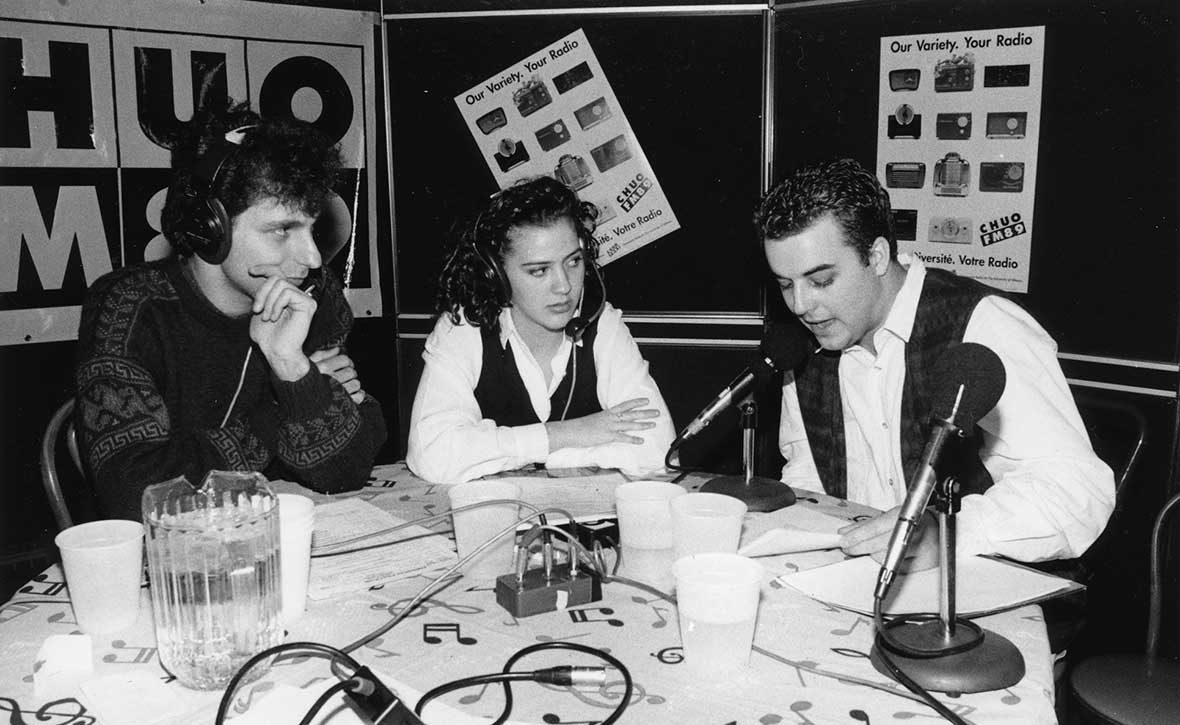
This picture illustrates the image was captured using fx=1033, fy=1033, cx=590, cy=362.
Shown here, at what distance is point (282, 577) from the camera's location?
1.44 meters

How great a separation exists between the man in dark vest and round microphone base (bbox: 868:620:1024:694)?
43 centimetres

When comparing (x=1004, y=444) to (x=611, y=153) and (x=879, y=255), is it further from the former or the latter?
(x=611, y=153)

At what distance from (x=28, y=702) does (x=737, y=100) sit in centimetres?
289

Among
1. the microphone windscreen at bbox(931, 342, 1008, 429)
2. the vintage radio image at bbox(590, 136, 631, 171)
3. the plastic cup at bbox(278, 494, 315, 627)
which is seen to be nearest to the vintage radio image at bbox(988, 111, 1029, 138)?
the vintage radio image at bbox(590, 136, 631, 171)

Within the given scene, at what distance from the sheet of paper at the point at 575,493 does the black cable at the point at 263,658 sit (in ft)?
1.93

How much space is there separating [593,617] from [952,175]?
2335mm

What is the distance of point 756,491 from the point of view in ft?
6.54

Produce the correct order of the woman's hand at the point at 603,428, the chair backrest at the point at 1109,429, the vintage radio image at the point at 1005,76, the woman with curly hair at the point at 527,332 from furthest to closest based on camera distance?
the vintage radio image at the point at 1005,76, the chair backrest at the point at 1109,429, the woman with curly hair at the point at 527,332, the woman's hand at the point at 603,428

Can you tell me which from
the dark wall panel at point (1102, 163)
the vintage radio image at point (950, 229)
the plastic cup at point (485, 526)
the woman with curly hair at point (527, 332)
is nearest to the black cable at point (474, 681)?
the plastic cup at point (485, 526)

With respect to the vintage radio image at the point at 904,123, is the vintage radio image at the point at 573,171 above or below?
below

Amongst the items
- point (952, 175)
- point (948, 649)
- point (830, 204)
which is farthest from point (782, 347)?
point (952, 175)

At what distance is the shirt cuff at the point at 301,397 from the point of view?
7.12 feet

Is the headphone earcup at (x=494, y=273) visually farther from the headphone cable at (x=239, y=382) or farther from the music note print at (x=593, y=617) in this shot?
the music note print at (x=593, y=617)

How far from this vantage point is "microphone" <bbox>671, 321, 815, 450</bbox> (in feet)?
6.34
